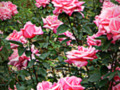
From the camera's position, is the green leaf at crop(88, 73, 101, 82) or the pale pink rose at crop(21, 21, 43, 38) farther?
the pale pink rose at crop(21, 21, 43, 38)

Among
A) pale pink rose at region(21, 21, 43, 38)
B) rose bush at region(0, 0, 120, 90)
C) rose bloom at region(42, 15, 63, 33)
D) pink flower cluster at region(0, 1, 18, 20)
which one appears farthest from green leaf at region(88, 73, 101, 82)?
pink flower cluster at region(0, 1, 18, 20)

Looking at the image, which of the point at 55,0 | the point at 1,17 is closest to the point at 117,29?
the point at 55,0

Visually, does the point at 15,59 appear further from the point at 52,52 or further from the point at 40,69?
the point at 52,52

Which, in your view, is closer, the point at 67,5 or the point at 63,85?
the point at 63,85

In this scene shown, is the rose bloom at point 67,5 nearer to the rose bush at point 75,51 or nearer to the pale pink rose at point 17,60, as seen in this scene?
the rose bush at point 75,51

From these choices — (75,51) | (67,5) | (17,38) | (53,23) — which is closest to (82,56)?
(75,51)

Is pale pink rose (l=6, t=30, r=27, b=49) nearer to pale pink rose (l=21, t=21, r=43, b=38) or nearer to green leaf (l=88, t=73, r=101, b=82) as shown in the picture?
pale pink rose (l=21, t=21, r=43, b=38)

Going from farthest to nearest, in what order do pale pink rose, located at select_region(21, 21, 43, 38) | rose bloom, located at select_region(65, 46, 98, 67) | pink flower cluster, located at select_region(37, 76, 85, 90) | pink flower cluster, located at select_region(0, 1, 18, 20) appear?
pink flower cluster, located at select_region(0, 1, 18, 20) → pale pink rose, located at select_region(21, 21, 43, 38) → rose bloom, located at select_region(65, 46, 98, 67) → pink flower cluster, located at select_region(37, 76, 85, 90)

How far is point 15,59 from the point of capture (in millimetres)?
1224

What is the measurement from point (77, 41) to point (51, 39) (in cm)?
62

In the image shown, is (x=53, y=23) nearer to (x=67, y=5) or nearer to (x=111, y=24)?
(x=67, y=5)

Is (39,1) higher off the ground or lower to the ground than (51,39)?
higher

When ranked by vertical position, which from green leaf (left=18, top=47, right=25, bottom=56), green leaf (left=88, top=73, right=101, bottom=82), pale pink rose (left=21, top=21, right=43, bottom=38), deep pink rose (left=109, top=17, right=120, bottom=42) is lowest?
green leaf (left=88, top=73, right=101, bottom=82)

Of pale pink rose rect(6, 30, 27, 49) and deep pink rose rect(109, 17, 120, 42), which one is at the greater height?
deep pink rose rect(109, 17, 120, 42)
